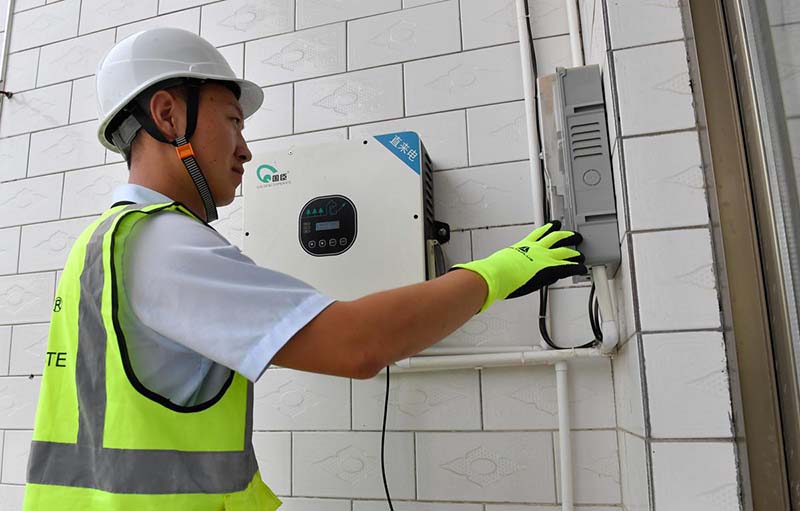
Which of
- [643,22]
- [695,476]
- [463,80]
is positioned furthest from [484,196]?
[695,476]

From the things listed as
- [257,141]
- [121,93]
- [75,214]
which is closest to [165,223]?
[121,93]

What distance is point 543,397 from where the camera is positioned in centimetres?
143

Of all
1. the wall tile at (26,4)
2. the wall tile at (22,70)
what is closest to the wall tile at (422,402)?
the wall tile at (22,70)

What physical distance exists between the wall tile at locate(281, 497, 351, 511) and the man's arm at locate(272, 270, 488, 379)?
78 centimetres

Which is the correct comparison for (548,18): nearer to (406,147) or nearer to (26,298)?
(406,147)

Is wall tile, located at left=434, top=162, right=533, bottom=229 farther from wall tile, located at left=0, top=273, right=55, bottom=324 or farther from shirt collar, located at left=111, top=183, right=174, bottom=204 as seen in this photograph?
wall tile, located at left=0, top=273, right=55, bottom=324

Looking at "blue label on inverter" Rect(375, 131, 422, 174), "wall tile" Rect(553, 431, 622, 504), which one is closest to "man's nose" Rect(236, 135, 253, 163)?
"blue label on inverter" Rect(375, 131, 422, 174)

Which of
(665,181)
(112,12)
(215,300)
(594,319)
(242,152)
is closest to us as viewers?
(215,300)

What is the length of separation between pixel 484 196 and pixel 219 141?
2.28ft

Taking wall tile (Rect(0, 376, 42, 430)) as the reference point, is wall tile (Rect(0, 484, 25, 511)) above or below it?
below

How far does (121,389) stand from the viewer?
2.92ft

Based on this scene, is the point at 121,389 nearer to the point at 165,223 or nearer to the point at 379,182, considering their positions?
the point at 165,223

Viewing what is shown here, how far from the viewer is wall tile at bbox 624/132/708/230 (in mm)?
929

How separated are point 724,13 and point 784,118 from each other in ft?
0.93
